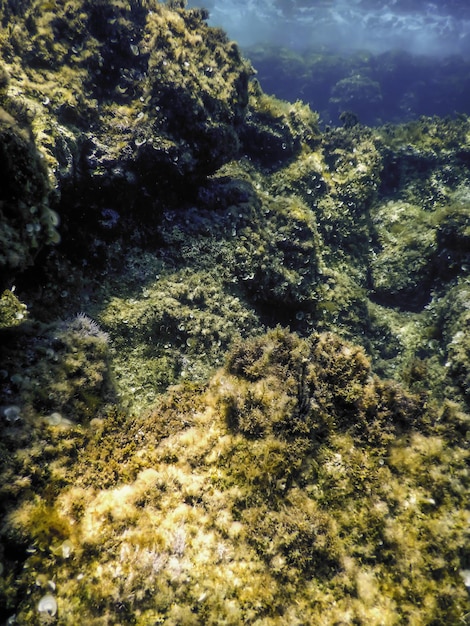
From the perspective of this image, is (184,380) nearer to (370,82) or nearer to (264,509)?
(264,509)

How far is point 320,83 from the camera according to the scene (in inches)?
1420

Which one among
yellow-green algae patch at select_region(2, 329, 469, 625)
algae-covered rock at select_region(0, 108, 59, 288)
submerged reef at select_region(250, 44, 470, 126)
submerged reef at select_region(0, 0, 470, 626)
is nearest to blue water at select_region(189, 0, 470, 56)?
submerged reef at select_region(250, 44, 470, 126)

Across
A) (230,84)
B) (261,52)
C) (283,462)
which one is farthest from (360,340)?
(261,52)

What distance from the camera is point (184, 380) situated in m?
4.75

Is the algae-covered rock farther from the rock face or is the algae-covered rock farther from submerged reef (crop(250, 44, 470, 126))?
submerged reef (crop(250, 44, 470, 126))

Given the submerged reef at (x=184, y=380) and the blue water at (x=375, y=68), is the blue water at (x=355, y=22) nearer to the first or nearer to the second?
the blue water at (x=375, y=68)

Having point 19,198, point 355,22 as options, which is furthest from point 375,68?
point 19,198

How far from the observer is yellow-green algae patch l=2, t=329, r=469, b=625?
8.61 feet

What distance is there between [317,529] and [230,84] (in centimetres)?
738

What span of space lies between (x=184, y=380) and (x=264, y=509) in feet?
7.10

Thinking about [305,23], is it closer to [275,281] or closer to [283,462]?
[275,281]

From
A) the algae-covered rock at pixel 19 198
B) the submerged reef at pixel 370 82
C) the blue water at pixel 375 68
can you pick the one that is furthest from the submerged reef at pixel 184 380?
the submerged reef at pixel 370 82

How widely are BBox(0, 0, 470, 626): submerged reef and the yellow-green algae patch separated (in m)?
0.02

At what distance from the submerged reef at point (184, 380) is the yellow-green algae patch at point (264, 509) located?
0.02 m
